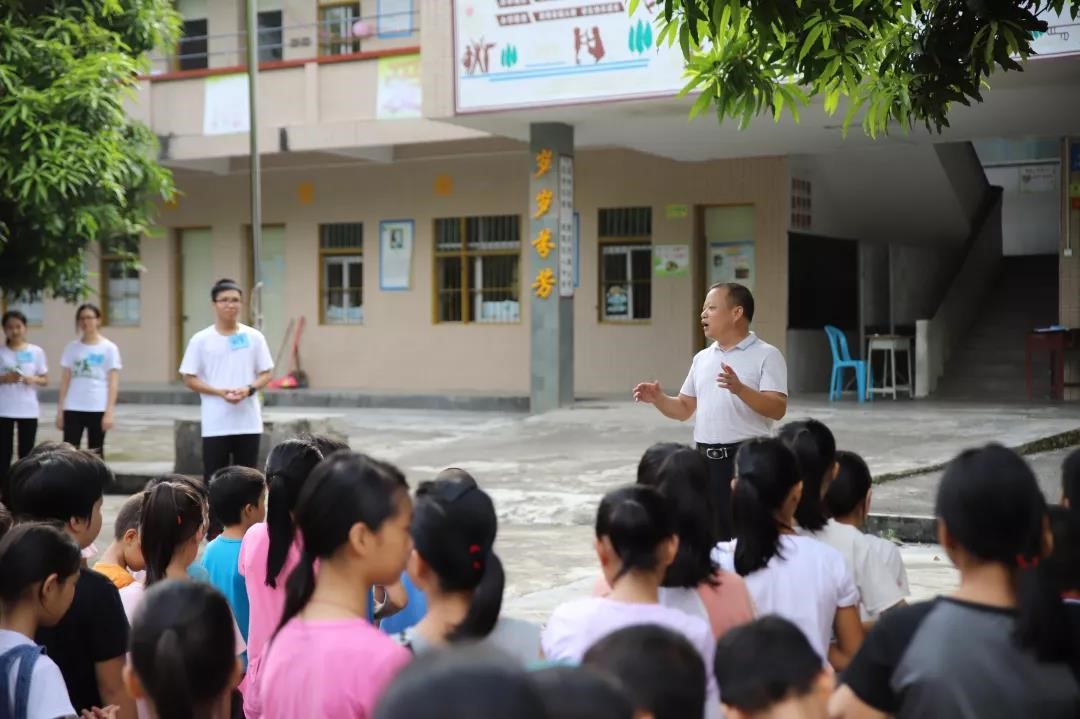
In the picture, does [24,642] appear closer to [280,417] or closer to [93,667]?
[93,667]

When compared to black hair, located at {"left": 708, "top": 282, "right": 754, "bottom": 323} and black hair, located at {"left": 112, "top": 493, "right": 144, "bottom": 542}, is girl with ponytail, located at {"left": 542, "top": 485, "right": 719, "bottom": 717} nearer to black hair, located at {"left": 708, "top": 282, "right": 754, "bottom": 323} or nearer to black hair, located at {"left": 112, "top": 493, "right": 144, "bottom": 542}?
black hair, located at {"left": 112, "top": 493, "right": 144, "bottom": 542}

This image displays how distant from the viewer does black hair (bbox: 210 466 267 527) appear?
4.19m

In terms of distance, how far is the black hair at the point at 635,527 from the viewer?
2.81 metres

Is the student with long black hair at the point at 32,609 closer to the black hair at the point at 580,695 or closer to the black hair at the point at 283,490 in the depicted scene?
the black hair at the point at 283,490

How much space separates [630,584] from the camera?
9.14 ft

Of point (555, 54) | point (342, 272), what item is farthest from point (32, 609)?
point (342, 272)

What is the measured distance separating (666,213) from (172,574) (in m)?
14.9

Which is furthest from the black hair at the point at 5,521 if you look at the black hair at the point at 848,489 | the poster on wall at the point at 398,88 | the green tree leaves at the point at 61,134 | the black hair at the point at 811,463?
the poster on wall at the point at 398,88

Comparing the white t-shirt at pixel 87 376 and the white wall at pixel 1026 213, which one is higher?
the white wall at pixel 1026 213

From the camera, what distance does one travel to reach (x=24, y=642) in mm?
2877

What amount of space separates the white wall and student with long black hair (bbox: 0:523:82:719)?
70.3 feet

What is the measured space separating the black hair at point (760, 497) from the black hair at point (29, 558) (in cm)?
163

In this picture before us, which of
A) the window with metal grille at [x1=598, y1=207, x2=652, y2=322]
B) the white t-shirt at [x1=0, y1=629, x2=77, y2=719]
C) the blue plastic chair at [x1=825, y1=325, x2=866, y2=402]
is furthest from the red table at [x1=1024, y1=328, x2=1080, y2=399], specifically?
the white t-shirt at [x1=0, y1=629, x2=77, y2=719]

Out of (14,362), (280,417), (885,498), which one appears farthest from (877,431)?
(14,362)
